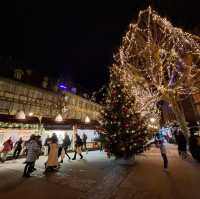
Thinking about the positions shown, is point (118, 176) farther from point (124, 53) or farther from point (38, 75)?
point (38, 75)

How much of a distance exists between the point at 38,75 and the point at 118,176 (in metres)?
23.8

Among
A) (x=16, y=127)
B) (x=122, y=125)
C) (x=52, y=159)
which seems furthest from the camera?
(x=16, y=127)

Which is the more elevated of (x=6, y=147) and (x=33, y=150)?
(x=6, y=147)

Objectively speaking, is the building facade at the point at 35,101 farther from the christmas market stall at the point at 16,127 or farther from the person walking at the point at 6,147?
the person walking at the point at 6,147

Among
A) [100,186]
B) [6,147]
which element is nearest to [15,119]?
[6,147]

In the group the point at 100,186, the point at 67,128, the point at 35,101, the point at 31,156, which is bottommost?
the point at 100,186

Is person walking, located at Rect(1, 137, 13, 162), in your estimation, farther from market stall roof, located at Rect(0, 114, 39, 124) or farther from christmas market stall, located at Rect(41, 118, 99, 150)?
christmas market stall, located at Rect(41, 118, 99, 150)

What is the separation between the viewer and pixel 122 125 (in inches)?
462

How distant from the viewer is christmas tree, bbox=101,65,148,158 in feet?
37.9

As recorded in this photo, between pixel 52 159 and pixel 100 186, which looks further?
pixel 52 159

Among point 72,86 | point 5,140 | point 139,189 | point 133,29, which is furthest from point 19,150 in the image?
point 72,86

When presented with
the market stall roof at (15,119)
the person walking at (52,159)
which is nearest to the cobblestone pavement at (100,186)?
the person walking at (52,159)

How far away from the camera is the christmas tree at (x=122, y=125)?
11539mm

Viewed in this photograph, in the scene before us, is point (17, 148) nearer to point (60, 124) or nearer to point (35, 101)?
point (60, 124)
